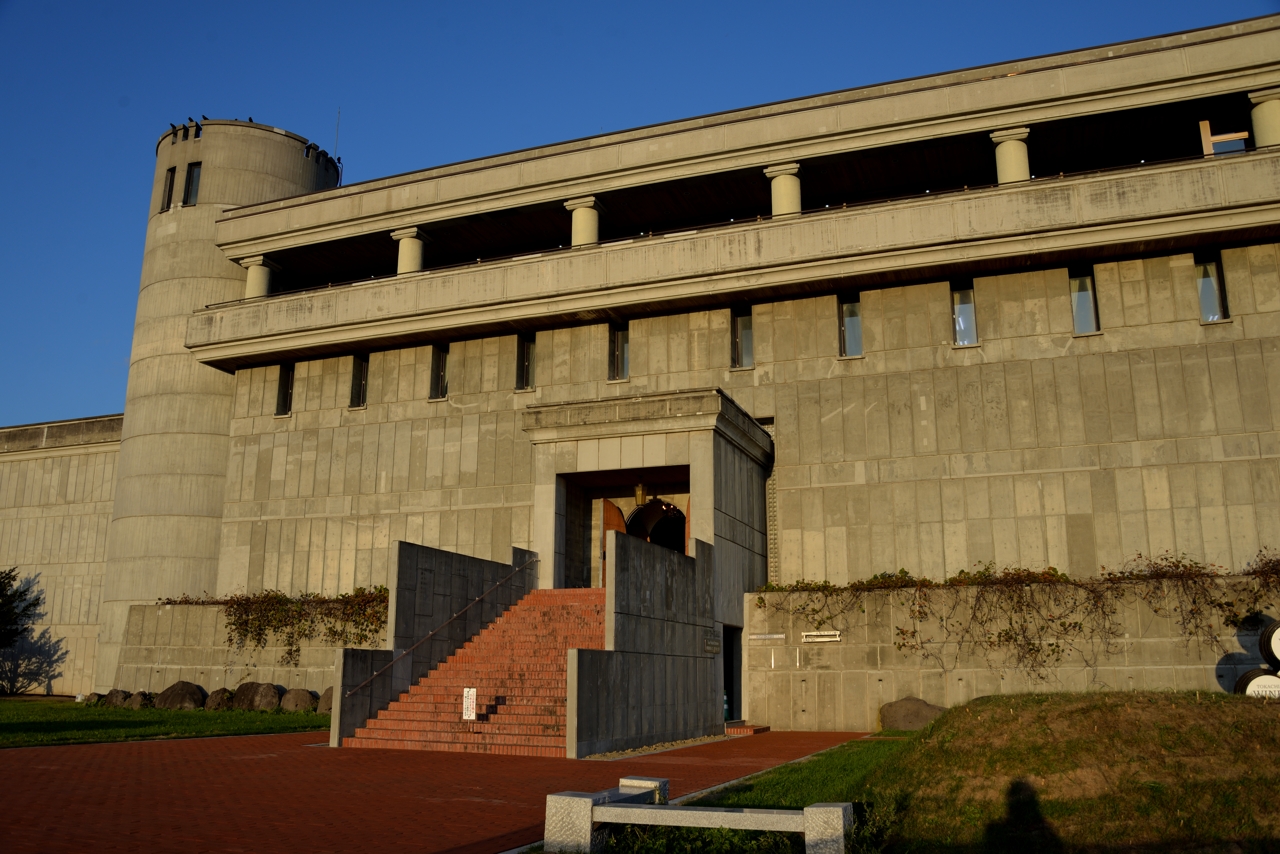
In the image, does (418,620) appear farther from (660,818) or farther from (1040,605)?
(1040,605)

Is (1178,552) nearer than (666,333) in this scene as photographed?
Yes

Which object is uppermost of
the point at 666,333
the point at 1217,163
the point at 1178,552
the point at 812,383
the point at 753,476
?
the point at 1217,163

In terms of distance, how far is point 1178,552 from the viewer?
78.3 feet

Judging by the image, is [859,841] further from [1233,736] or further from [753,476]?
[753,476]

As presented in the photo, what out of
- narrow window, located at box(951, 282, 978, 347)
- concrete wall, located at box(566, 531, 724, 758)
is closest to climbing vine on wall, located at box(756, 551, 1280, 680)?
concrete wall, located at box(566, 531, 724, 758)

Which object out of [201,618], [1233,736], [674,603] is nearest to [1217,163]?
[674,603]

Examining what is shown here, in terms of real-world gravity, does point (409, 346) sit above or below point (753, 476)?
above

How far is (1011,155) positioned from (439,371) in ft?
57.9

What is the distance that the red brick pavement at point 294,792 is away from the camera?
892cm

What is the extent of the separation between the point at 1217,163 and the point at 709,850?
74.3 ft

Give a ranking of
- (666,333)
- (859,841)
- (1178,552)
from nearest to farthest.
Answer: (859,841) → (1178,552) → (666,333)

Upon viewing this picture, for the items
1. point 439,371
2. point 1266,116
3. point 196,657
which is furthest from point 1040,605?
point 196,657

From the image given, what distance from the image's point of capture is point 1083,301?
26109 millimetres

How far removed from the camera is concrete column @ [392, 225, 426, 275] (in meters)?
32.1
